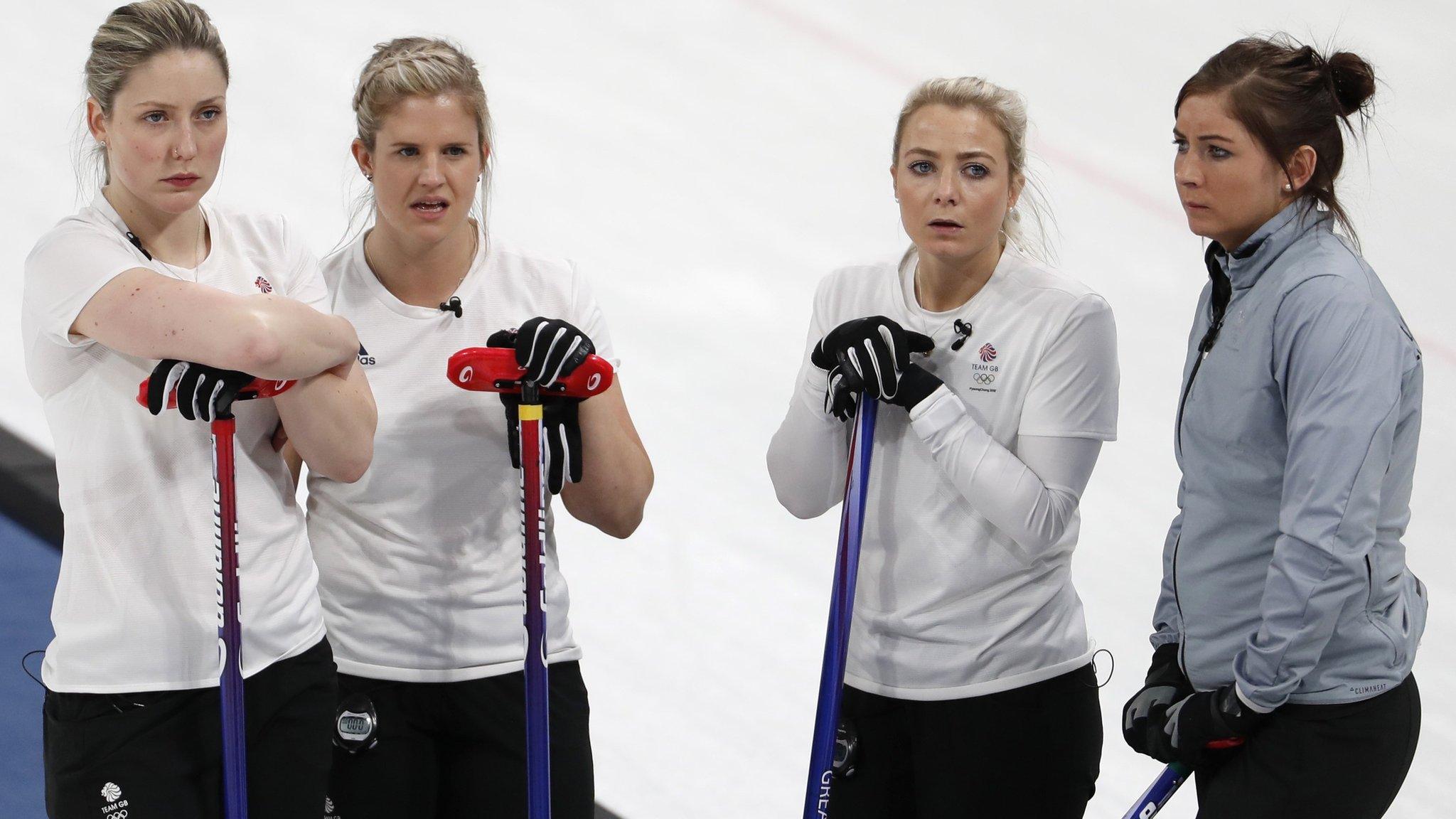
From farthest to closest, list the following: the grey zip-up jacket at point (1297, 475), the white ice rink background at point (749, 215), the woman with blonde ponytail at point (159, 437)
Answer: the white ice rink background at point (749, 215) → the woman with blonde ponytail at point (159, 437) → the grey zip-up jacket at point (1297, 475)

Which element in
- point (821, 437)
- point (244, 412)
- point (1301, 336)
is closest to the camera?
point (1301, 336)

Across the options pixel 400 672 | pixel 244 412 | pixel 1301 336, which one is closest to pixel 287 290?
pixel 244 412

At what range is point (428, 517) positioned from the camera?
226cm

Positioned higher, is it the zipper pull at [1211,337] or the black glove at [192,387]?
the zipper pull at [1211,337]

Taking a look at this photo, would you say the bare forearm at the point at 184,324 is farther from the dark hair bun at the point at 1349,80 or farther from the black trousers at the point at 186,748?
the dark hair bun at the point at 1349,80

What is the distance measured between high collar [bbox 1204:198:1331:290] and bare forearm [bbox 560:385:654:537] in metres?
0.92

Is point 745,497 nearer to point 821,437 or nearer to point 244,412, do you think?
point 821,437

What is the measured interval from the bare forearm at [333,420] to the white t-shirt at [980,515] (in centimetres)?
68

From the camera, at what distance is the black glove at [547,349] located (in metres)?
2.07

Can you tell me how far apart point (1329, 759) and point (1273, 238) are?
67cm

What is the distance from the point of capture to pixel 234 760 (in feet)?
6.55

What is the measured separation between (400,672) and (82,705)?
0.46 m

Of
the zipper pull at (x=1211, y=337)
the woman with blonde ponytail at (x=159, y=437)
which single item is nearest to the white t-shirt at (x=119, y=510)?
the woman with blonde ponytail at (x=159, y=437)

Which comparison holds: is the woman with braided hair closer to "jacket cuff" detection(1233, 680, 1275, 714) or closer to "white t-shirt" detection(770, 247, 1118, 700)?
"white t-shirt" detection(770, 247, 1118, 700)
